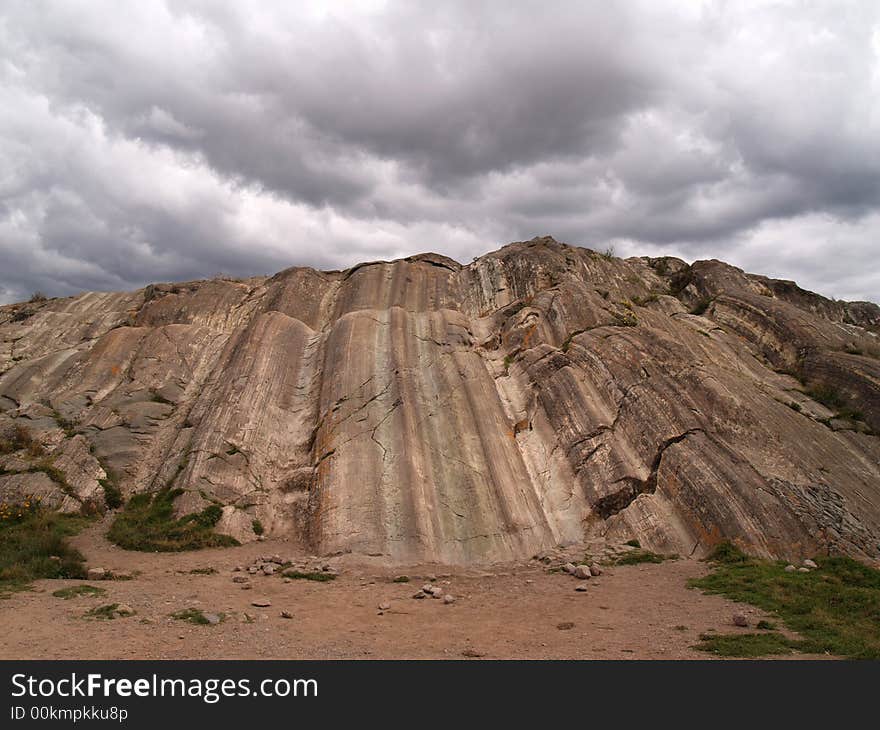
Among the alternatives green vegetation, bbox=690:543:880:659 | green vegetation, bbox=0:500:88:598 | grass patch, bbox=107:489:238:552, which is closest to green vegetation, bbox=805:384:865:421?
green vegetation, bbox=690:543:880:659

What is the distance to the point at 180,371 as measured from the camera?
942 inches

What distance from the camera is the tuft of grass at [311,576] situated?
43.8 feet

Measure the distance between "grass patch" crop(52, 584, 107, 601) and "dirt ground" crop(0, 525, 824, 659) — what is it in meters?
0.19

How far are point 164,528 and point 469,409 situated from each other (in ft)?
35.1

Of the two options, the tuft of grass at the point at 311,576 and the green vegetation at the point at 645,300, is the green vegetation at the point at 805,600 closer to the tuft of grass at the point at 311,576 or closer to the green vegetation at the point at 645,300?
the tuft of grass at the point at 311,576

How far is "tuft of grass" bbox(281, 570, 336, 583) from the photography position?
43.8 feet

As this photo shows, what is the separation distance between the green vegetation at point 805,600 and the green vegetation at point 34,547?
13766 millimetres

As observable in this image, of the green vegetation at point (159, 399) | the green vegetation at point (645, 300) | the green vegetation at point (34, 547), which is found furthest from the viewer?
the green vegetation at point (645, 300)

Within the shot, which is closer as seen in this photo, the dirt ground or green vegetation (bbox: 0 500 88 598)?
the dirt ground

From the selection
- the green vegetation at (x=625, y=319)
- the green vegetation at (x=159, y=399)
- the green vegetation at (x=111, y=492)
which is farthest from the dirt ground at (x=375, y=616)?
the green vegetation at (x=625, y=319)

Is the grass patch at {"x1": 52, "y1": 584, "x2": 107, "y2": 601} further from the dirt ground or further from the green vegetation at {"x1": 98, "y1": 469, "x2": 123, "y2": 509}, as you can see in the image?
the green vegetation at {"x1": 98, "y1": 469, "x2": 123, "y2": 509}

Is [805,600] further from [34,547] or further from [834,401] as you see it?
[34,547]

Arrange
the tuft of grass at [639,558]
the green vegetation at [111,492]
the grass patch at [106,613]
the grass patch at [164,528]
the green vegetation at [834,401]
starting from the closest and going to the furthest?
1. the grass patch at [106,613]
2. the tuft of grass at [639,558]
3. the grass patch at [164,528]
4. the green vegetation at [111,492]
5. the green vegetation at [834,401]

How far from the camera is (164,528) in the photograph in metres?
16.0
